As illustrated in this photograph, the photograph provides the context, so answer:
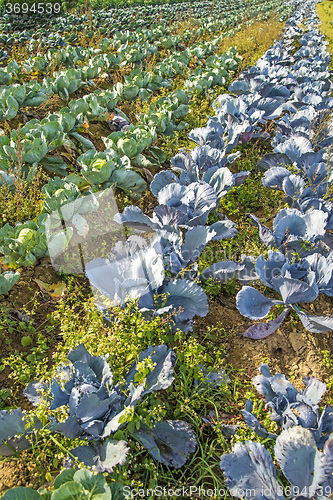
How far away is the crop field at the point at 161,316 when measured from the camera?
1.60m

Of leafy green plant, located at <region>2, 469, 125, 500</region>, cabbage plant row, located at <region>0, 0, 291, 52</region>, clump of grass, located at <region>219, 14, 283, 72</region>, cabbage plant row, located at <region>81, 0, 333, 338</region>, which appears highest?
cabbage plant row, located at <region>0, 0, 291, 52</region>

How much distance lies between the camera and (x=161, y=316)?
7.25 ft

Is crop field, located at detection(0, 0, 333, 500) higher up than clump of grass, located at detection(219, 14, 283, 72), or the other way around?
clump of grass, located at detection(219, 14, 283, 72)

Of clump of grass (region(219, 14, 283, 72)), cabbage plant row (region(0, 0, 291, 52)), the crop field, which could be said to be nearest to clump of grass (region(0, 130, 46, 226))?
the crop field

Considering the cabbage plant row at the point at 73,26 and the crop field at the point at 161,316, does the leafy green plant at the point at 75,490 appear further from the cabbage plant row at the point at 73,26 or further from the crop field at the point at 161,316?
the cabbage plant row at the point at 73,26

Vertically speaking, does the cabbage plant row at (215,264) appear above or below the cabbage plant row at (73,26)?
below

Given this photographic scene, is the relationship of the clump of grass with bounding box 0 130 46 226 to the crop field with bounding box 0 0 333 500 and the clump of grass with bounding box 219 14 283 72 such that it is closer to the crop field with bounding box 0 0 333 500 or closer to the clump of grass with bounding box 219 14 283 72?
the crop field with bounding box 0 0 333 500

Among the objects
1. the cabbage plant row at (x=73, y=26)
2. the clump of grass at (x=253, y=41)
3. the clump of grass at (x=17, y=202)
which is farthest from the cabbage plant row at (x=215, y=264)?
the cabbage plant row at (x=73, y=26)

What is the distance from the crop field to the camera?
1.60 m

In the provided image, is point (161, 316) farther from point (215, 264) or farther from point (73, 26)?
point (73, 26)

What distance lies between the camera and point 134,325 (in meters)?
2.13

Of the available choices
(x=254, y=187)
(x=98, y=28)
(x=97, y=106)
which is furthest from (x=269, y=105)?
(x=98, y=28)

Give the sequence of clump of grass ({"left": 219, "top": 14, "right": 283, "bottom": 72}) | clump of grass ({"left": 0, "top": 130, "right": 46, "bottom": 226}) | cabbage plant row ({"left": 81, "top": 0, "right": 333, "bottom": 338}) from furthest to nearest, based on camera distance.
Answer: clump of grass ({"left": 219, "top": 14, "right": 283, "bottom": 72}) → clump of grass ({"left": 0, "top": 130, "right": 46, "bottom": 226}) → cabbage plant row ({"left": 81, "top": 0, "right": 333, "bottom": 338})

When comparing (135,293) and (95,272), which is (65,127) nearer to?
(95,272)
